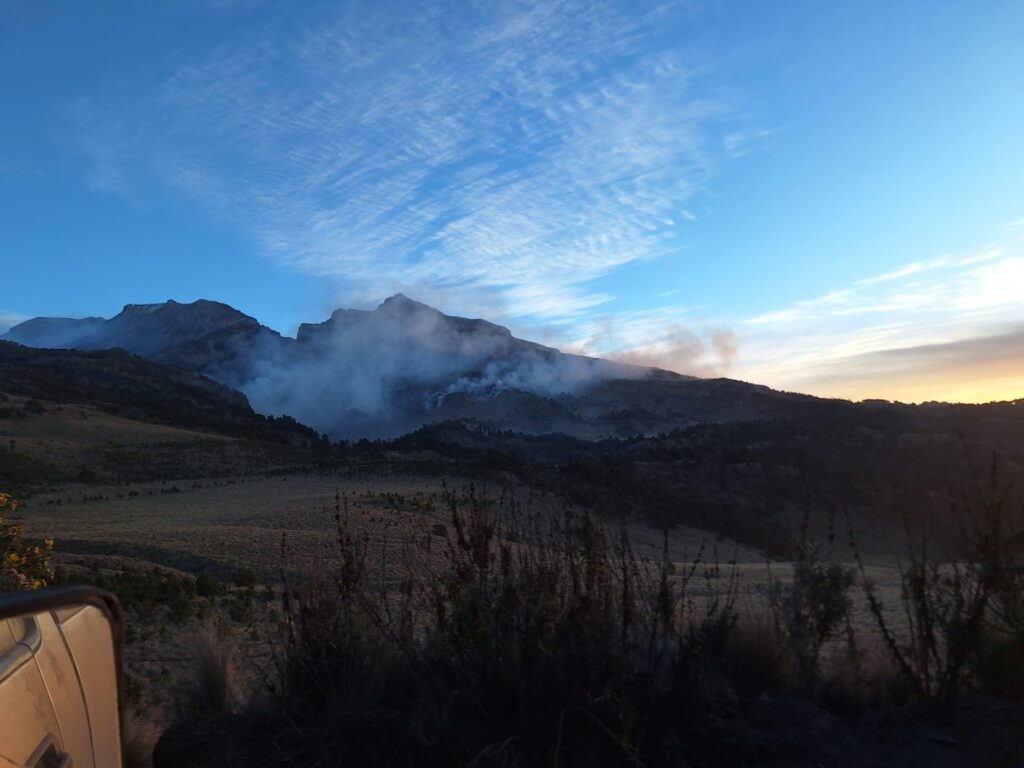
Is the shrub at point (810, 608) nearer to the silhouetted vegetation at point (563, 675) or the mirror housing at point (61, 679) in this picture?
the silhouetted vegetation at point (563, 675)

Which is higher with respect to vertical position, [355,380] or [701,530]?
[355,380]

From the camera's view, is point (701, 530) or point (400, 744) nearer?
point (400, 744)

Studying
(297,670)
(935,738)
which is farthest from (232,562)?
(935,738)

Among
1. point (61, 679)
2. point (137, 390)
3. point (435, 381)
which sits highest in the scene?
point (435, 381)

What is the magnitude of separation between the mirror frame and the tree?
16.0 ft

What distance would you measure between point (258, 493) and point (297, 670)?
1091 inches

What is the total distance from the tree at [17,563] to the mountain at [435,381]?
6921 centimetres

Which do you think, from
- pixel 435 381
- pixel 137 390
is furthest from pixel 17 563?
pixel 435 381

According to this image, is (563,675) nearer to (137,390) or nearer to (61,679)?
(61,679)

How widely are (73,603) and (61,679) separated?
35cm

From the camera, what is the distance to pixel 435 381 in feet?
357

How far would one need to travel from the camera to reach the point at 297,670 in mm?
4570

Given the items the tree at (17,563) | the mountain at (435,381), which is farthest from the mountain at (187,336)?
the tree at (17,563)

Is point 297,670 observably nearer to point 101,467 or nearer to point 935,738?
point 935,738
